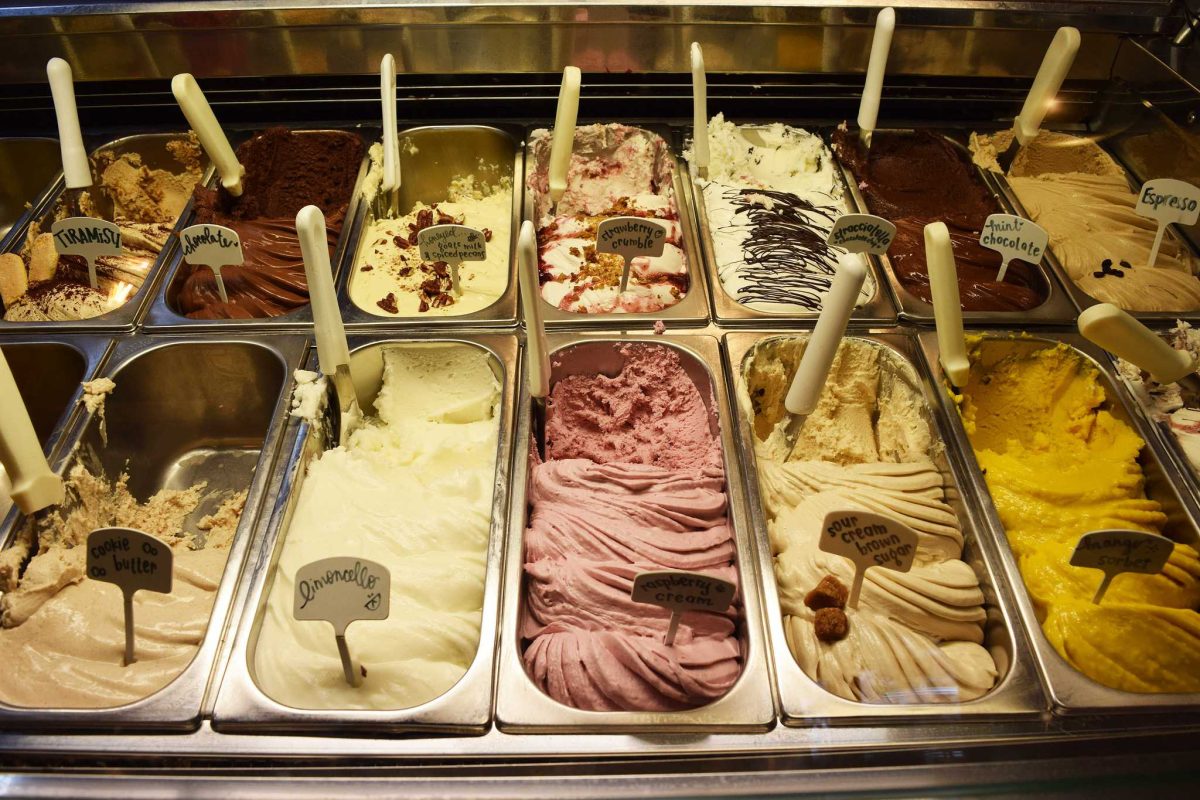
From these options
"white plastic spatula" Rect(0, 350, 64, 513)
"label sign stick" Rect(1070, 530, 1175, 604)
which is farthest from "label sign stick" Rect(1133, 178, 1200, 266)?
"white plastic spatula" Rect(0, 350, 64, 513)

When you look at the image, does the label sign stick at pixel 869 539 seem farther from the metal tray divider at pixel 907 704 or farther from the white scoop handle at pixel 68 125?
the white scoop handle at pixel 68 125

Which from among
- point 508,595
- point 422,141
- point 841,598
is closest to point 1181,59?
point 841,598

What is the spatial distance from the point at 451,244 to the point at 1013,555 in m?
1.48

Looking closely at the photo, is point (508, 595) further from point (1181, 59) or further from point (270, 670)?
point (1181, 59)


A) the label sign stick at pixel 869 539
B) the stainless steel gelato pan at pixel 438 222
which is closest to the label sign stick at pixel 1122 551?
the label sign stick at pixel 869 539

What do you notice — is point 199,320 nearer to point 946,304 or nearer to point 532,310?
point 532,310

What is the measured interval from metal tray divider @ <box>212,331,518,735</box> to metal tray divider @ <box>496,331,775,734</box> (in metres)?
0.02

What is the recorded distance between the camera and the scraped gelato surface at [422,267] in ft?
7.45

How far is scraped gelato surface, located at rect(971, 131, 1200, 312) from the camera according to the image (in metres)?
2.27

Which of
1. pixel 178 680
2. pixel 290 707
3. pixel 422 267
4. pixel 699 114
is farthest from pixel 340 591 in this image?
pixel 699 114

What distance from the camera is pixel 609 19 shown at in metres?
2.55

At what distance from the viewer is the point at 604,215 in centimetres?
263

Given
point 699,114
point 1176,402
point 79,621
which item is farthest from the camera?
point 699,114

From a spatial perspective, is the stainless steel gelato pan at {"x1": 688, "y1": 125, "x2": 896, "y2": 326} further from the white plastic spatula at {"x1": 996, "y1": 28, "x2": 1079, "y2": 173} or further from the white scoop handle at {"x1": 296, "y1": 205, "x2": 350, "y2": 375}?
the white scoop handle at {"x1": 296, "y1": 205, "x2": 350, "y2": 375}
